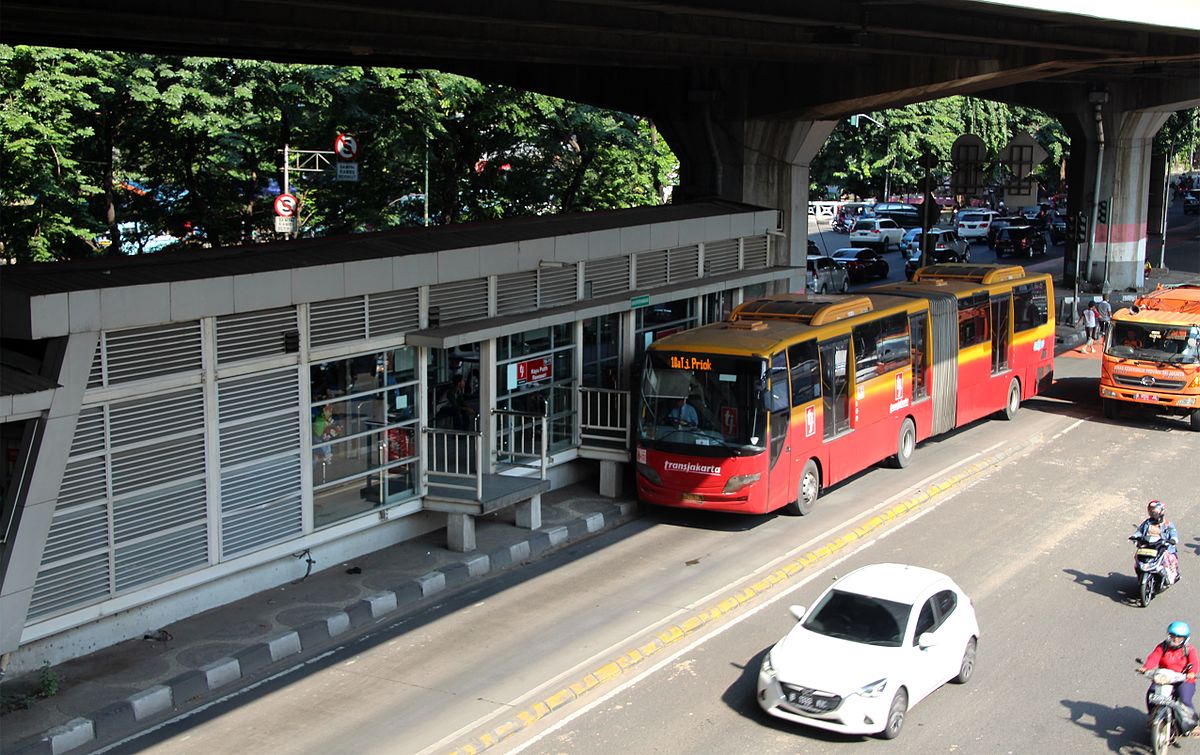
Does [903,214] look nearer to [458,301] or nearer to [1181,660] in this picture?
[458,301]

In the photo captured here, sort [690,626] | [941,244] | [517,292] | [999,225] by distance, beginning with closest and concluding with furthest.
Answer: [690,626] < [517,292] < [941,244] < [999,225]

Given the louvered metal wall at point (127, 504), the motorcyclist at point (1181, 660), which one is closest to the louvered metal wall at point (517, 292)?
the louvered metal wall at point (127, 504)

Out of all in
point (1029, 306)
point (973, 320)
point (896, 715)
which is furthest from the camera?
point (1029, 306)

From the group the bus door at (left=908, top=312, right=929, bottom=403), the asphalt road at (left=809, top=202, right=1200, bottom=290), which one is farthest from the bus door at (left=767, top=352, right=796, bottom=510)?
the asphalt road at (left=809, top=202, right=1200, bottom=290)

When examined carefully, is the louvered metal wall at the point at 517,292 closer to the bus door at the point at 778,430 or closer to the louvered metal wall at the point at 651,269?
the louvered metal wall at the point at 651,269

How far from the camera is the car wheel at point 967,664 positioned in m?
12.5

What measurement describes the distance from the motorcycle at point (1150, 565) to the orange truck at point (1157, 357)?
34.1ft

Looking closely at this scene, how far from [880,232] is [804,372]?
140 feet

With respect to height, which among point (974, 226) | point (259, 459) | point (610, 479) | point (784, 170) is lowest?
point (610, 479)

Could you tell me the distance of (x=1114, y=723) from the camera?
11750 mm

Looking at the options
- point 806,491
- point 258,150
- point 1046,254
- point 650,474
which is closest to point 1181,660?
point 806,491

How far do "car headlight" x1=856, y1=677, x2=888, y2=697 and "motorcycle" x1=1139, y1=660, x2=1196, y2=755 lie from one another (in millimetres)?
2267

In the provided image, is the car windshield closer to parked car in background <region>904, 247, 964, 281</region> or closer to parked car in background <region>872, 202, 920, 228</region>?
parked car in background <region>904, 247, 964, 281</region>

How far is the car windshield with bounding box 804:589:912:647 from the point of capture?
463 inches
